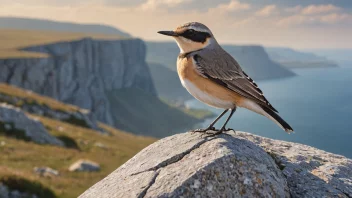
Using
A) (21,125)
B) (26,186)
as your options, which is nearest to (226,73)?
(26,186)

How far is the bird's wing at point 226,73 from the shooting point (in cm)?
797

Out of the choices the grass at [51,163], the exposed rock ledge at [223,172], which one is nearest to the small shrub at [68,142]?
the grass at [51,163]

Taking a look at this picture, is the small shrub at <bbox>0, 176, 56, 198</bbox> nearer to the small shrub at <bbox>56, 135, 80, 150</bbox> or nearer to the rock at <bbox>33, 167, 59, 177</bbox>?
the rock at <bbox>33, 167, 59, 177</bbox>

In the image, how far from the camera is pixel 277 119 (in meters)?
7.69

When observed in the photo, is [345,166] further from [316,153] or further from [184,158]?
[184,158]

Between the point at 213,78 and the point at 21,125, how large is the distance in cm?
2784

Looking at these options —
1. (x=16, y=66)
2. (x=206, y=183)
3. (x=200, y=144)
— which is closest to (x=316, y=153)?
(x=200, y=144)

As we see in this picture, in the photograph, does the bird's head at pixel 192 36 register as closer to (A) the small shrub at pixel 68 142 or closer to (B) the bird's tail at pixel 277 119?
(B) the bird's tail at pixel 277 119

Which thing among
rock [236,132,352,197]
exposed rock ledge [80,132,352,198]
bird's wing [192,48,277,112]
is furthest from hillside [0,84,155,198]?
bird's wing [192,48,277,112]

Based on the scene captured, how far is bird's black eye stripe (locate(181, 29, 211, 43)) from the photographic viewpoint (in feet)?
27.2

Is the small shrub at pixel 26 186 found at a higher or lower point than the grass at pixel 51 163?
higher

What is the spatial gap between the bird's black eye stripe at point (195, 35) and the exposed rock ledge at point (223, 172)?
222 cm

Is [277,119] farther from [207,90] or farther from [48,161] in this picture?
[48,161]

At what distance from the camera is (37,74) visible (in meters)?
140
